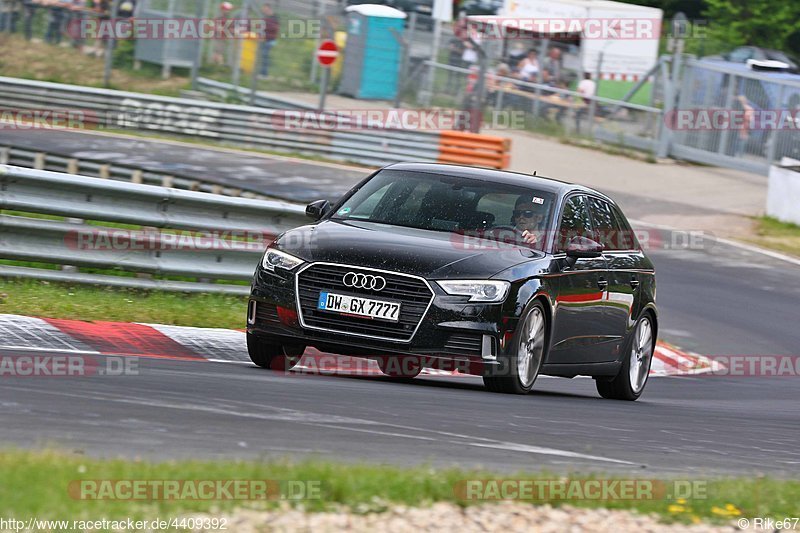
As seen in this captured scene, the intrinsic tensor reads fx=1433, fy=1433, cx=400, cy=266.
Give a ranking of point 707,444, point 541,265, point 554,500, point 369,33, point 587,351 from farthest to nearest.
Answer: point 369,33 → point 587,351 → point 541,265 → point 707,444 → point 554,500

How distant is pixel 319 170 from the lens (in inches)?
1067

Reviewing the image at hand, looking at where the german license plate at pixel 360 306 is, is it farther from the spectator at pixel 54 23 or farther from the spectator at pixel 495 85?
the spectator at pixel 54 23

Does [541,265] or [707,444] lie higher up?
[541,265]

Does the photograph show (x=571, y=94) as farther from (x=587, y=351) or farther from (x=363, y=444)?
(x=363, y=444)

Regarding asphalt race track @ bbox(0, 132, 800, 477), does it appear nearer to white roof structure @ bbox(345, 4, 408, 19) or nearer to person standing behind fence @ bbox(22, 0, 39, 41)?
white roof structure @ bbox(345, 4, 408, 19)

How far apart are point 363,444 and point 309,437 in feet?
0.82

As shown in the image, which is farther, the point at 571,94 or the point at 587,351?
the point at 571,94

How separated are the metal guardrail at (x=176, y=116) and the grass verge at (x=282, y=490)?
23079 mm

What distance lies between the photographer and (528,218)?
32.8 ft

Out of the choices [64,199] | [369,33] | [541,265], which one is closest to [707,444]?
[541,265]

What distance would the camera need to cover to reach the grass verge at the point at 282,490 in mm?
4871

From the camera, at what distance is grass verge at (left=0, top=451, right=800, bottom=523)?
4871 mm

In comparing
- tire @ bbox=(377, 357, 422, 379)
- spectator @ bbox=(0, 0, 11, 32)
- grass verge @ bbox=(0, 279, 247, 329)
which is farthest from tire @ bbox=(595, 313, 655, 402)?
spectator @ bbox=(0, 0, 11, 32)

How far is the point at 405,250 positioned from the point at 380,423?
2049 mm
